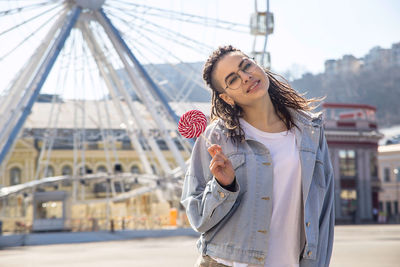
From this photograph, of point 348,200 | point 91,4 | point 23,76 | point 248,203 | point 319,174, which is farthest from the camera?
point 348,200

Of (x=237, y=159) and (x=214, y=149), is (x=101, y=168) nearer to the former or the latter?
(x=237, y=159)

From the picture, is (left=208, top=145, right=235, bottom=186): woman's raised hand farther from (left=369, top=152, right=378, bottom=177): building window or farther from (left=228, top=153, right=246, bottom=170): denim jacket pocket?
(left=369, top=152, right=378, bottom=177): building window

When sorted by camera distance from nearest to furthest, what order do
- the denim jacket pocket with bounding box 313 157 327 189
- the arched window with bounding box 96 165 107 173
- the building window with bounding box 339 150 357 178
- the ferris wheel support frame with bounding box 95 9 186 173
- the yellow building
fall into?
the denim jacket pocket with bounding box 313 157 327 189
the ferris wheel support frame with bounding box 95 9 186 173
the yellow building
the building window with bounding box 339 150 357 178
the arched window with bounding box 96 165 107 173

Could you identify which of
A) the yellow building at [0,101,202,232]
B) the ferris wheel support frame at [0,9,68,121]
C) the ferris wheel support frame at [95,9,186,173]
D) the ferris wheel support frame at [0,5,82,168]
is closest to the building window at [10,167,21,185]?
the yellow building at [0,101,202,232]

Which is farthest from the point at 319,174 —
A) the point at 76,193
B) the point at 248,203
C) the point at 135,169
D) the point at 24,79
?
the point at 135,169

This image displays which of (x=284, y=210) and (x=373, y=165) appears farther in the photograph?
(x=373, y=165)

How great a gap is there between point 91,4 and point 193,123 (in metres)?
23.2

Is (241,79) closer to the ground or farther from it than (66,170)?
closer to the ground

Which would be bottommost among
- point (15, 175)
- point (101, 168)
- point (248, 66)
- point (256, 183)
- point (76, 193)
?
point (256, 183)

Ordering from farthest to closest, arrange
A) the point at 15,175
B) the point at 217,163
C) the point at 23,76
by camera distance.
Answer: the point at 15,175 < the point at 23,76 < the point at 217,163

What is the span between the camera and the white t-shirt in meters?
2.63

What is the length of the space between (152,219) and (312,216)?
32009 millimetres

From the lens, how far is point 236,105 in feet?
9.53

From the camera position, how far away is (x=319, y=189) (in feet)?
8.94
